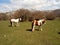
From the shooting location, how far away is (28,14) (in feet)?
174

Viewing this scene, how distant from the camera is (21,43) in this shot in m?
17.7

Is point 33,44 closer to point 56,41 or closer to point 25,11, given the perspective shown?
point 56,41

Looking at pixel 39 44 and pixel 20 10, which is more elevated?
pixel 20 10

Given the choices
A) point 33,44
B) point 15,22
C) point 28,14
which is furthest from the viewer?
point 28,14

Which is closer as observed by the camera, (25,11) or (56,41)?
(56,41)

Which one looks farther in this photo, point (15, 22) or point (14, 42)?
point (15, 22)

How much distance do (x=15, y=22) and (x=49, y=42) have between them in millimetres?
15174

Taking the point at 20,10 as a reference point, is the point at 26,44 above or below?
below

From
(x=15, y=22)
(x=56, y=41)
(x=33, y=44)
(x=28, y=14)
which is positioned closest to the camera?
(x=33, y=44)

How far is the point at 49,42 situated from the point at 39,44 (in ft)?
4.25

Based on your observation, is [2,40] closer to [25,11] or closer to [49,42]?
[49,42]

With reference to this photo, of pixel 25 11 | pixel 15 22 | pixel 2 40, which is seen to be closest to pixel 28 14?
pixel 25 11

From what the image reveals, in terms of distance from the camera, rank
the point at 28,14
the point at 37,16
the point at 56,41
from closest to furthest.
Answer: the point at 56,41, the point at 28,14, the point at 37,16

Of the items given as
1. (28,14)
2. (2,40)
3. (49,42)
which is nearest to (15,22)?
(2,40)
